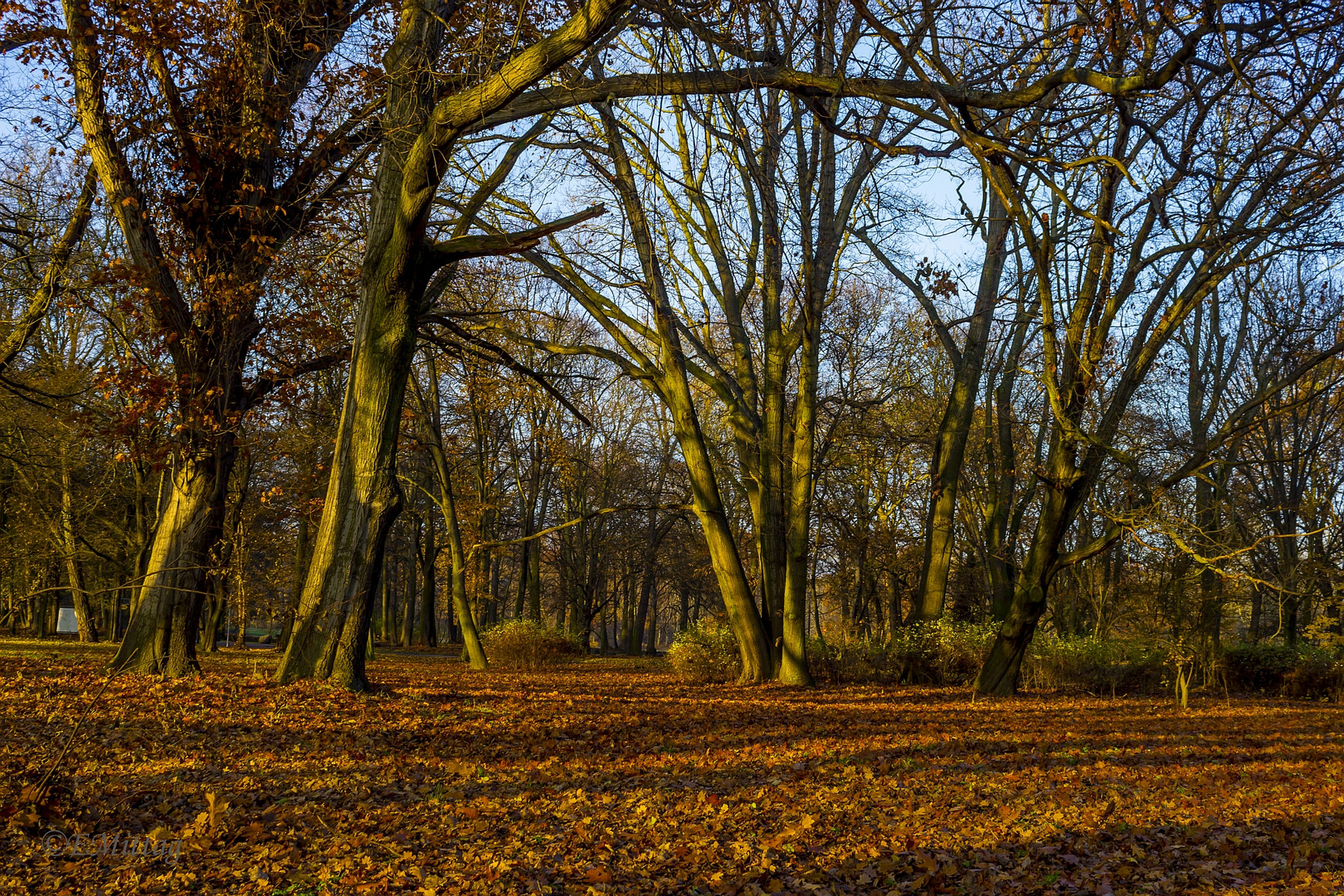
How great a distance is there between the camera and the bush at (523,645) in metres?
16.9

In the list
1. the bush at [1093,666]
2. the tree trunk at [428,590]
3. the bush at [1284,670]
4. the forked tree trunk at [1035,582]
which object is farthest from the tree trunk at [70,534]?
the bush at [1284,670]

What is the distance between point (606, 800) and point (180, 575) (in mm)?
5714

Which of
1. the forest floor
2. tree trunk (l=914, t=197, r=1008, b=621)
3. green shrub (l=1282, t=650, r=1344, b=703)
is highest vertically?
tree trunk (l=914, t=197, r=1008, b=621)

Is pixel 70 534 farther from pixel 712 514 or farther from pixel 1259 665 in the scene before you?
pixel 1259 665

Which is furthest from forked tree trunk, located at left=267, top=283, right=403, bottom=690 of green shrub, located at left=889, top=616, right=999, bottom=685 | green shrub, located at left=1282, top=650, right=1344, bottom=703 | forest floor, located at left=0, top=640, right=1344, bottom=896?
green shrub, located at left=1282, top=650, right=1344, bottom=703

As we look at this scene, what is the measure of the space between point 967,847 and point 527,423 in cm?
2378

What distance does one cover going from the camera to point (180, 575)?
8555 millimetres

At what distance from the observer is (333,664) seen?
309 inches

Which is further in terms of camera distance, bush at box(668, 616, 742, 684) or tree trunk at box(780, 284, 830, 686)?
bush at box(668, 616, 742, 684)

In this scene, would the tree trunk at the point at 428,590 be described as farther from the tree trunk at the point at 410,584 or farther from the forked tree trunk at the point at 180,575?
the forked tree trunk at the point at 180,575

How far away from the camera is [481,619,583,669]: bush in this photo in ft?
55.4

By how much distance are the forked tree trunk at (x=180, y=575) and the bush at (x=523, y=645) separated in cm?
837

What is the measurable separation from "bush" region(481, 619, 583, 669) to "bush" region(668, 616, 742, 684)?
3.53 metres

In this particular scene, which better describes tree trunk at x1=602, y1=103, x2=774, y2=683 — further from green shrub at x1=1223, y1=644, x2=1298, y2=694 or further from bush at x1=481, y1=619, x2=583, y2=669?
green shrub at x1=1223, y1=644, x2=1298, y2=694
